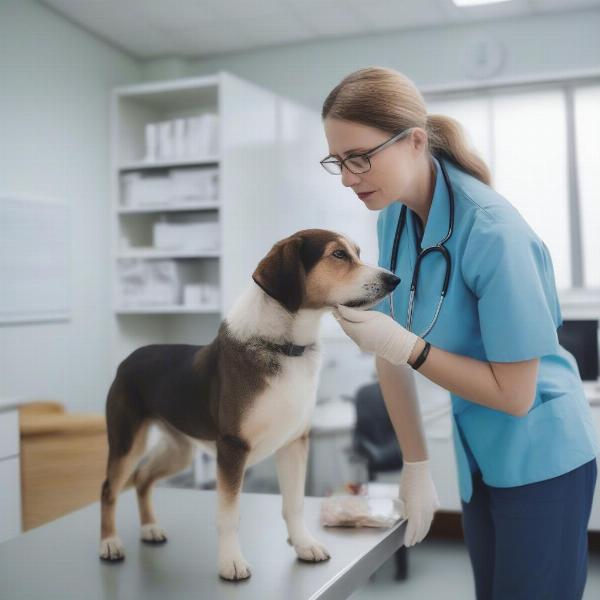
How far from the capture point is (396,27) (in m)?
4.36

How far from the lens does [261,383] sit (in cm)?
110

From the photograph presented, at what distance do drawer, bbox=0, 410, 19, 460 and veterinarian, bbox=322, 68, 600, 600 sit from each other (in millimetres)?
1910

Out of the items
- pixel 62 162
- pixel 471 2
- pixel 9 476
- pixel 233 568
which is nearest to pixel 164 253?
pixel 62 162

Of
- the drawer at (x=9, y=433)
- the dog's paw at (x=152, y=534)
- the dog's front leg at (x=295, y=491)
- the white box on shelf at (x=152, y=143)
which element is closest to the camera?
the dog's front leg at (x=295, y=491)

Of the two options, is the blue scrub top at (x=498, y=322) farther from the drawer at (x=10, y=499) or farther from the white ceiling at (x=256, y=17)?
the white ceiling at (x=256, y=17)

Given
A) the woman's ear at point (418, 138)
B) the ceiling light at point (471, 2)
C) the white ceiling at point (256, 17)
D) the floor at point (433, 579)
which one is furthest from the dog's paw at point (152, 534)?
the ceiling light at point (471, 2)

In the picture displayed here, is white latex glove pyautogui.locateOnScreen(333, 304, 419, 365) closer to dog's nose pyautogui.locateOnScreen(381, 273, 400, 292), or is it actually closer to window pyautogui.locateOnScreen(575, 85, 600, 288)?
dog's nose pyautogui.locateOnScreen(381, 273, 400, 292)

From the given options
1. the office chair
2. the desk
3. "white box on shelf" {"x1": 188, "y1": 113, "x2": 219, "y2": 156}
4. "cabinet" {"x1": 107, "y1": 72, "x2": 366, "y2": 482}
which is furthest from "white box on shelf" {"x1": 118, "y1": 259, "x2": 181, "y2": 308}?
the desk

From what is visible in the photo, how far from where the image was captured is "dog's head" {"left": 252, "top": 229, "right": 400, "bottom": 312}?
1.10 metres

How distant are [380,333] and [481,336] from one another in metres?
0.21

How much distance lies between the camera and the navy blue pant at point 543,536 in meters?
1.21

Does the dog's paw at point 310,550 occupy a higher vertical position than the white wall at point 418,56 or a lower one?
lower

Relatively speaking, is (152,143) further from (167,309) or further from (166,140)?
(167,309)

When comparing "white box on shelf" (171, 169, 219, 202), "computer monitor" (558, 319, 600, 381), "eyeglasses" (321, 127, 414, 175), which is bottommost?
"computer monitor" (558, 319, 600, 381)
